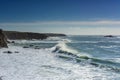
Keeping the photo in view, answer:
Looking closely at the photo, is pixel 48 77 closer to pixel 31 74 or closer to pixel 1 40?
pixel 31 74

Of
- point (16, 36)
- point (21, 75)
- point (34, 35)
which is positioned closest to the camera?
point (21, 75)

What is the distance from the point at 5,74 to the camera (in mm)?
17875

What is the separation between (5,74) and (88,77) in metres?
5.83

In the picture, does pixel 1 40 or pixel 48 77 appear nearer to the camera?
pixel 48 77

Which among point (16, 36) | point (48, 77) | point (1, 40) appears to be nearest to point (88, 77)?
point (48, 77)

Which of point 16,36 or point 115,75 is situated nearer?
point 115,75

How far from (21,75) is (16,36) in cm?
10989

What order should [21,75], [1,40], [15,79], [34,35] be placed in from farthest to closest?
[34,35]
[1,40]
[21,75]
[15,79]

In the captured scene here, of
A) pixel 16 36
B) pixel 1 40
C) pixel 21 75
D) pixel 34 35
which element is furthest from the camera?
pixel 34 35

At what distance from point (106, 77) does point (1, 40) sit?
3260cm

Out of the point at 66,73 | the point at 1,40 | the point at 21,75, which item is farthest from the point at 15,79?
the point at 1,40

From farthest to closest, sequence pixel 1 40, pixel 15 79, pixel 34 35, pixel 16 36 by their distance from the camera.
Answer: pixel 34 35 < pixel 16 36 < pixel 1 40 < pixel 15 79

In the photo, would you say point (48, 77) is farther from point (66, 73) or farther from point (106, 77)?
point (106, 77)

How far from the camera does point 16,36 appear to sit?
126 meters
